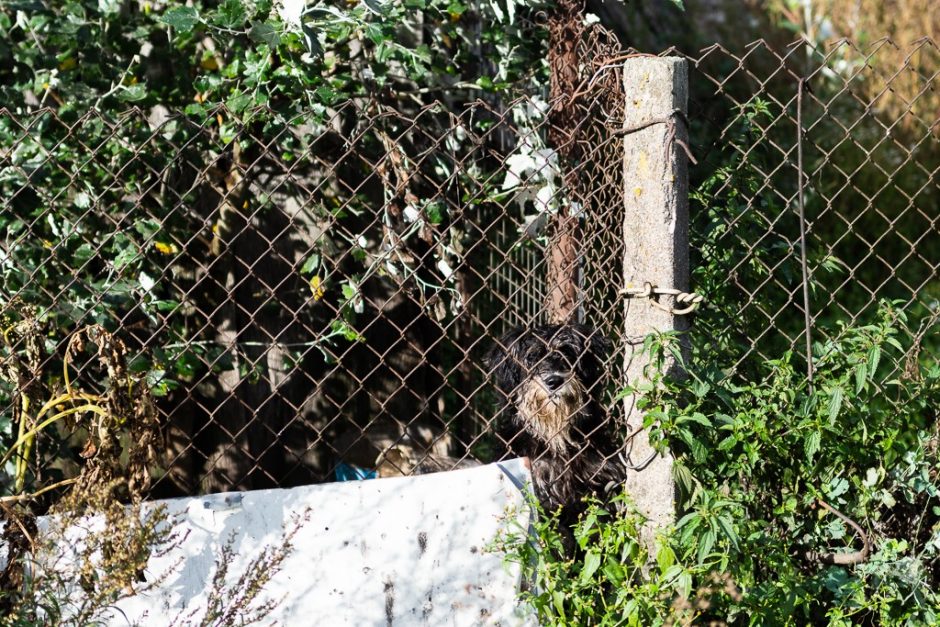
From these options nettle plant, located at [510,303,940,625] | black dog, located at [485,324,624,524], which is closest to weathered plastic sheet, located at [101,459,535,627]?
nettle plant, located at [510,303,940,625]

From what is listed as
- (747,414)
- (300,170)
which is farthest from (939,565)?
(300,170)

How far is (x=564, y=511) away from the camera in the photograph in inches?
153

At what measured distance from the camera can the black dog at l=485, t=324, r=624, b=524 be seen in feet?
12.5

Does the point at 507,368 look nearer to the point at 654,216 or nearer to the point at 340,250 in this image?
the point at 340,250

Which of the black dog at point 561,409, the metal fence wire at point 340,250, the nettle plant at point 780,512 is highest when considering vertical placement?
the metal fence wire at point 340,250

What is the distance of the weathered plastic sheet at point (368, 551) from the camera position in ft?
9.87

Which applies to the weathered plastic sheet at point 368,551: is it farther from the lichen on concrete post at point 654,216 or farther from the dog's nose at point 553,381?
the dog's nose at point 553,381

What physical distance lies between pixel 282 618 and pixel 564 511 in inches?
51.1

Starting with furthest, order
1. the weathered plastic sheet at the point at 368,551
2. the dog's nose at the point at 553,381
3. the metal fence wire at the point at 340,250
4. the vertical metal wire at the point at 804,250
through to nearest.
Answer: the dog's nose at the point at 553,381, the metal fence wire at the point at 340,250, the vertical metal wire at the point at 804,250, the weathered plastic sheet at the point at 368,551

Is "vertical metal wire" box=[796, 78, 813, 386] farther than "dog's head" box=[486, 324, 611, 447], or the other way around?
"dog's head" box=[486, 324, 611, 447]

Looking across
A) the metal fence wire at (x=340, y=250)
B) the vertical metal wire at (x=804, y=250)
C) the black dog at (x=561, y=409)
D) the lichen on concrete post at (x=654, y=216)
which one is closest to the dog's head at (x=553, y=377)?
the black dog at (x=561, y=409)

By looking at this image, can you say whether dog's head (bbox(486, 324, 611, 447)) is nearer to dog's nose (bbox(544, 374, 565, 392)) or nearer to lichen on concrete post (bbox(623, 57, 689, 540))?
dog's nose (bbox(544, 374, 565, 392))

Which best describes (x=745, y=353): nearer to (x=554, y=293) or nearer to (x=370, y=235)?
(x=554, y=293)

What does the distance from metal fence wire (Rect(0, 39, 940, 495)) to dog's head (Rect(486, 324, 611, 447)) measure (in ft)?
0.40
